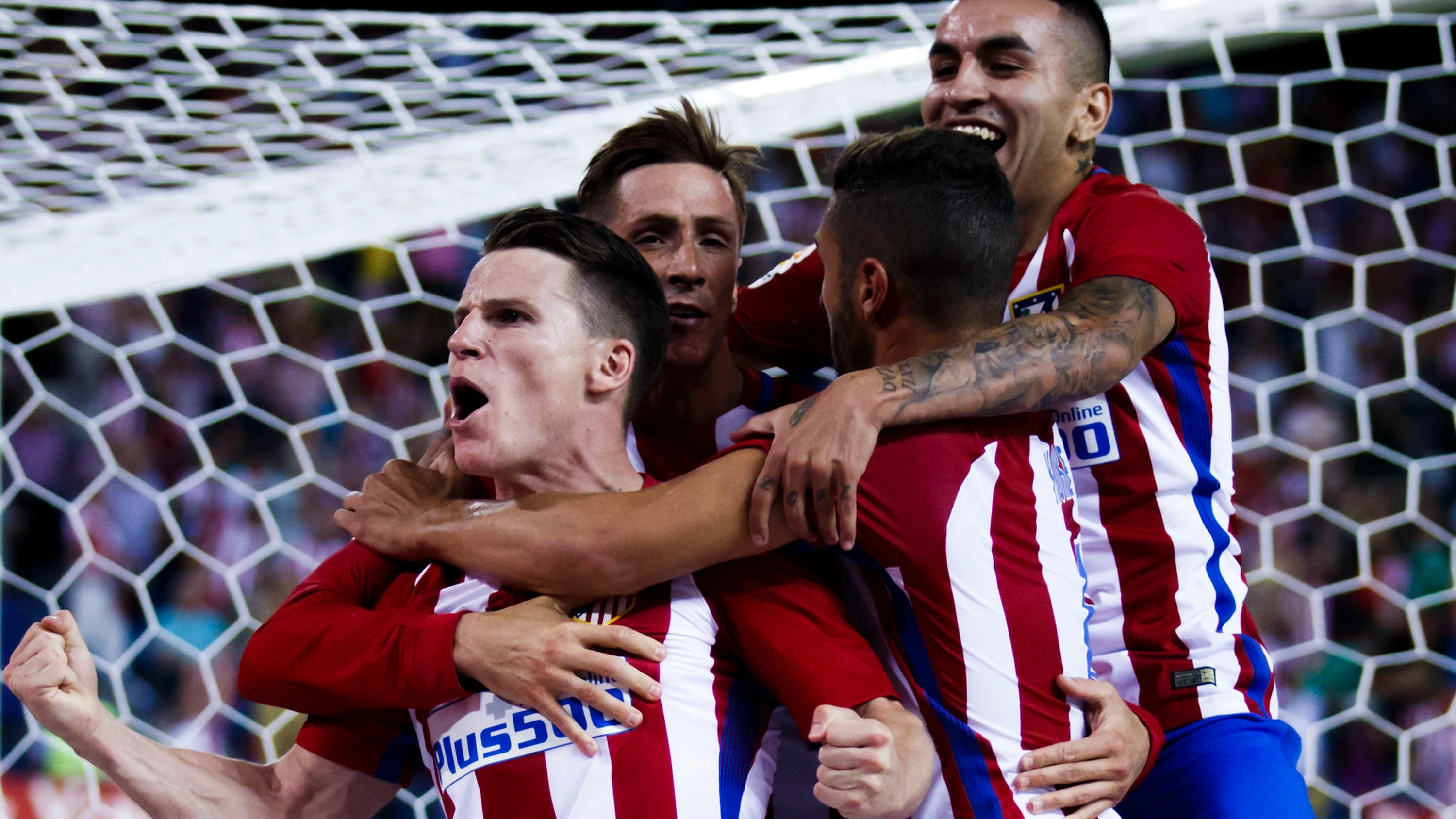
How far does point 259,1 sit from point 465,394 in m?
5.40

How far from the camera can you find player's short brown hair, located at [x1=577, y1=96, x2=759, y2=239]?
7.62 feet

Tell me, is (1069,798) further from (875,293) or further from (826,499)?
(875,293)

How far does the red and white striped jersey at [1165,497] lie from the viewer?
6.18ft

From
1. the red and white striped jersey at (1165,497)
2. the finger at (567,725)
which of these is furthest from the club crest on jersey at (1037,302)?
the finger at (567,725)

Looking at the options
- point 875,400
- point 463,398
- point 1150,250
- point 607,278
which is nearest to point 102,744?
point 463,398

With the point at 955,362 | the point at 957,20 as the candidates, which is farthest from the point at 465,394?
the point at 957,20

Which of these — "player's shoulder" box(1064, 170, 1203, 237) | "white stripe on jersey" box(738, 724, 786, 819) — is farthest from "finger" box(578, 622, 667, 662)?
"player's shoulder" box(1064, 170, 1203, 237)

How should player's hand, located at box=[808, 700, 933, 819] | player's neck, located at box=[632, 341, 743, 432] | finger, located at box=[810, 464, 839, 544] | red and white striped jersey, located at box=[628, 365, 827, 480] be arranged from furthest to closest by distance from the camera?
player's neck, located at box=[632, 341, 743, 432]
red and white striped jersey, located at box=[628, 365, 827, 480]
finger, located at box=[810, 464, 839, 544]
player's hand, located at box=[808, 700, 933, 819]

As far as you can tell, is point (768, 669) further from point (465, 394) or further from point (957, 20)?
point (957, 20)

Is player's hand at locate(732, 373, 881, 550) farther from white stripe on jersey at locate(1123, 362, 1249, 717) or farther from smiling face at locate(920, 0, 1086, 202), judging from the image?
smiling face at locate(920, 0, 1086, 202)

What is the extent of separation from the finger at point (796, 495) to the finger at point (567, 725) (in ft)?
1.18

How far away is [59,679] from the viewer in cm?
157

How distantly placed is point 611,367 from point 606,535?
1.03 ft

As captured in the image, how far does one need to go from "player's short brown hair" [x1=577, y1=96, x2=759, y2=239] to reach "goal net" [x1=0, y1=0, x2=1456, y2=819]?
2.85ft
